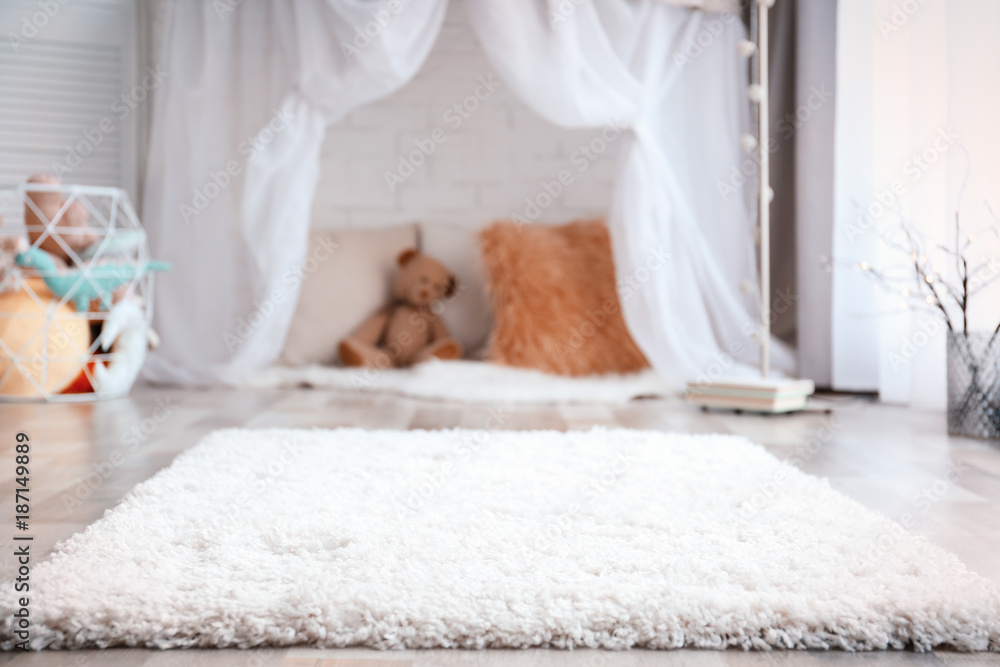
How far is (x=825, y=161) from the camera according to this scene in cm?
283

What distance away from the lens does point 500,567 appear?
933 millimetres

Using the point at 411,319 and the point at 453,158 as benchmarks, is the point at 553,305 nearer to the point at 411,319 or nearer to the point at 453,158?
the point at 411,319

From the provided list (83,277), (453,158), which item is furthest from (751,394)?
(83,277)

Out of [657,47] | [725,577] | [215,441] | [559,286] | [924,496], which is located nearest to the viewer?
[725,577]

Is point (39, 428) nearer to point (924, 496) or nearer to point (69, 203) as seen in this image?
point (69, 203)

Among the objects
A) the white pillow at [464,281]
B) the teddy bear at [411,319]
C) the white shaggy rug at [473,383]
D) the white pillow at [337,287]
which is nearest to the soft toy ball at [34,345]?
the white shaggy rug at [473,383]

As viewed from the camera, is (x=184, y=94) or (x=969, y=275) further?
(x=184, y=94)

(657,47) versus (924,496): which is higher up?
(657,47)

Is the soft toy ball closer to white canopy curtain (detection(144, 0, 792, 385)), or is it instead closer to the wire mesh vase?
white canopy curtain (detection(144, 0, 792, 385))

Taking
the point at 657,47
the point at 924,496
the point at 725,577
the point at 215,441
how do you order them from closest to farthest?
the point at 725,577
the point at 924,496
the point at 215,441
the point at 657,47

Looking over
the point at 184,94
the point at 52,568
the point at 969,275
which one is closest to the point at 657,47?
the point at 969,275

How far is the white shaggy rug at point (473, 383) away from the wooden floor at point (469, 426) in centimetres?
10

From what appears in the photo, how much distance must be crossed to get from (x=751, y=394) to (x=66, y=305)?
2.05 metres

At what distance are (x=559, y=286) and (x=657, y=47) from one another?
91 centimetres
